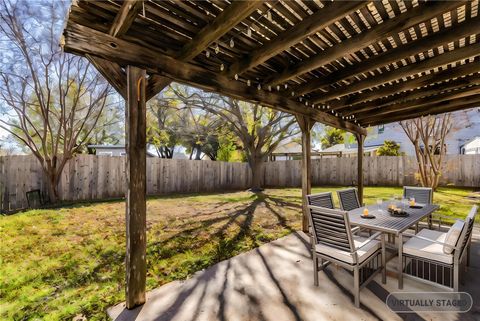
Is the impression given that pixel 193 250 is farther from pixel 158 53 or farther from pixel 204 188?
pixel 204 188

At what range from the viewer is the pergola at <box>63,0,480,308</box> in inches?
80.2

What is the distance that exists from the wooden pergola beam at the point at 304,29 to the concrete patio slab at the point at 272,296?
2664mm

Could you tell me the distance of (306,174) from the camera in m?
4.99

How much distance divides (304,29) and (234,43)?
0.84 metres

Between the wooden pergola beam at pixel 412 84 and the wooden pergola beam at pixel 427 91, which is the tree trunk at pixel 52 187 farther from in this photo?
the wooden pergola beam at pixel 427 91

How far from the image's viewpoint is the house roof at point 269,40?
203cm

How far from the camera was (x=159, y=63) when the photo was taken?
2588 millimetres

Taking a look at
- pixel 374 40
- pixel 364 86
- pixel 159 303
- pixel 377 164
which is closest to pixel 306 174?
pixel 364 86

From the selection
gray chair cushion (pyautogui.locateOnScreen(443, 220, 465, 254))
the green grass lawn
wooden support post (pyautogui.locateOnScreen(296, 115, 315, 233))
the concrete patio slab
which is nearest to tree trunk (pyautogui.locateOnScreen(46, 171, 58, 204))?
the green grass lawn

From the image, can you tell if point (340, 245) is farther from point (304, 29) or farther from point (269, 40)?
point (269, 40)

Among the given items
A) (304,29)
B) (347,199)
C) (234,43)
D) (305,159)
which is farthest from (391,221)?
(234,43)

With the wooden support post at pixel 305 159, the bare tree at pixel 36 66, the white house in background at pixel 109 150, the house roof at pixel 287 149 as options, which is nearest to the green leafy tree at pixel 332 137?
the house roof at pixel 287 149

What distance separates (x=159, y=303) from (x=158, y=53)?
268 cm

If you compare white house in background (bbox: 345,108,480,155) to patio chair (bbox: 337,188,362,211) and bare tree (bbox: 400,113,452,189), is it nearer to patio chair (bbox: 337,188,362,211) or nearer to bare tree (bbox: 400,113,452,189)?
bare tree (bbox: 400,113,452,189)
